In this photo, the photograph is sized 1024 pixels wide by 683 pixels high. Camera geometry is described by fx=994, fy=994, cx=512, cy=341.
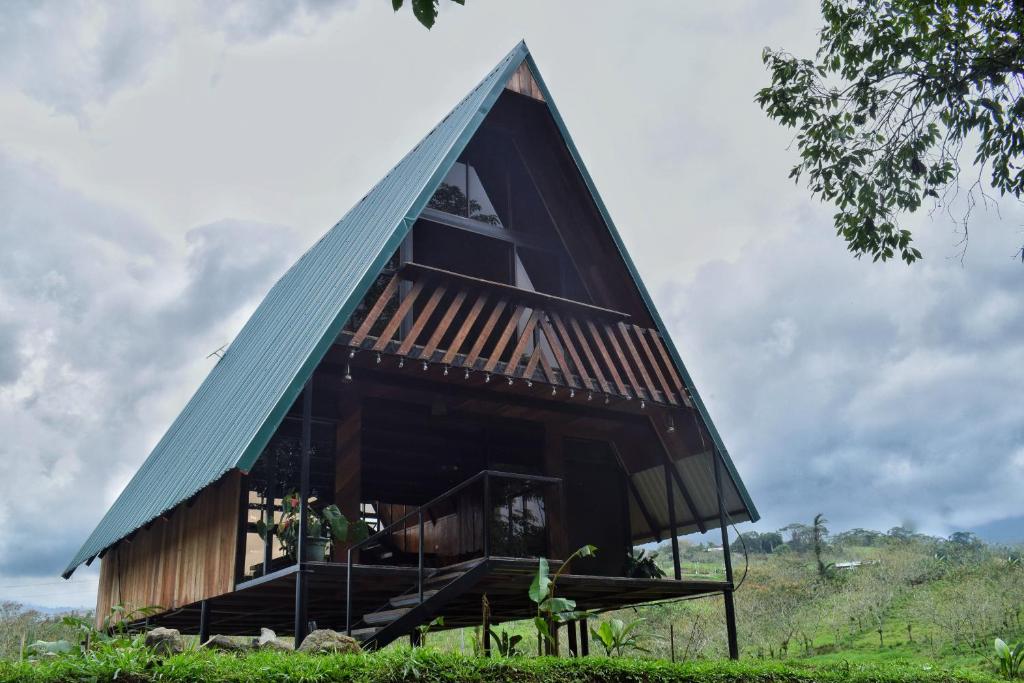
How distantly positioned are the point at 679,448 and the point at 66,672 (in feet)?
34.1

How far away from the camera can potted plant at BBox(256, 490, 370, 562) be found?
10.9 metres

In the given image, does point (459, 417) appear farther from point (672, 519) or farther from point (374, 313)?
point (672, 519)

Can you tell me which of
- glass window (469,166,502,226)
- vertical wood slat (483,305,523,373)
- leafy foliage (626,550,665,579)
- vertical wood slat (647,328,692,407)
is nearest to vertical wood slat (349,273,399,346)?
vertical wood slat (483,305,523,373)

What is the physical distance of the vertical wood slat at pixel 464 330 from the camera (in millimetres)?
11633

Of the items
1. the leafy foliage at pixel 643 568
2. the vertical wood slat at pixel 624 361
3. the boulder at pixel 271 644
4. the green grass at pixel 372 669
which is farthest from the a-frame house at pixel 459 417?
the green grass at pixel 372 669

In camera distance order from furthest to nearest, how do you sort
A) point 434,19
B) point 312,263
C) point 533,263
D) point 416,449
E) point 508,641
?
point 312,263
point 533,263
point 416,449
point 508,641
point 434,19

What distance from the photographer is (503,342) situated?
12.2 meters

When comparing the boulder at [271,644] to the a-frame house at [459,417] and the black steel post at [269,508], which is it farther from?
the black steel post at [269,508]

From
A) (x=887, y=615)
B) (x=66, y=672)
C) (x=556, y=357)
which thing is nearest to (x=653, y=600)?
(x=556, y=357)

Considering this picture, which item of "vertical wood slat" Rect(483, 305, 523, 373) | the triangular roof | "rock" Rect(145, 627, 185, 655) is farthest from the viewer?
"vertical wood slat" Rect(483, 305, 523, 373)

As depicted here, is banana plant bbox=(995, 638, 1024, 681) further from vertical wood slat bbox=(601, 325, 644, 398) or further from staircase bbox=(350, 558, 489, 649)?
staircase bbox=(350, 558, 489, 649)

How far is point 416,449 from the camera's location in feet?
44.6

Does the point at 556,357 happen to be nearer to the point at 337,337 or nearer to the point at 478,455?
the point at 478,455

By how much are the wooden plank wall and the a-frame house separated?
55mm
